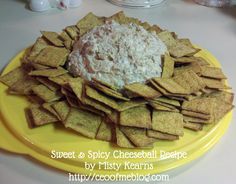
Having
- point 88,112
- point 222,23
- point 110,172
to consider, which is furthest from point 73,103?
point 222,23

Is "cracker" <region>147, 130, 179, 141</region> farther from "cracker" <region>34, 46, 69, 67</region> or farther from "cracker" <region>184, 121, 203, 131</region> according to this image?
"cracker" <region>34, 46, 69, 67</region>

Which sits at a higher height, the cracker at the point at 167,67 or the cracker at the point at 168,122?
the cracker at the point at 167,67

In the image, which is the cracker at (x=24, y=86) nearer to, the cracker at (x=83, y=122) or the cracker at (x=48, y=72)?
the cracker at (x=48, y=72)

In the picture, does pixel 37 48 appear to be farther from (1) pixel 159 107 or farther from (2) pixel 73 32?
(1) pixel 159 107

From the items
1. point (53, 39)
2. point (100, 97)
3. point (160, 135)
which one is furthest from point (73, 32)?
point (160, 135)

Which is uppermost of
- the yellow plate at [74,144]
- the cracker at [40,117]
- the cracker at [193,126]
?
the cracker at [40,117]

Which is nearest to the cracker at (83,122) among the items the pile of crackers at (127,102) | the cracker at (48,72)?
the pile of crackers at (127,102)

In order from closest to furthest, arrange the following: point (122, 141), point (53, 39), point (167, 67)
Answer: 1. point (122, 141)
2. point (167, 67)
3. point (53, 39)
